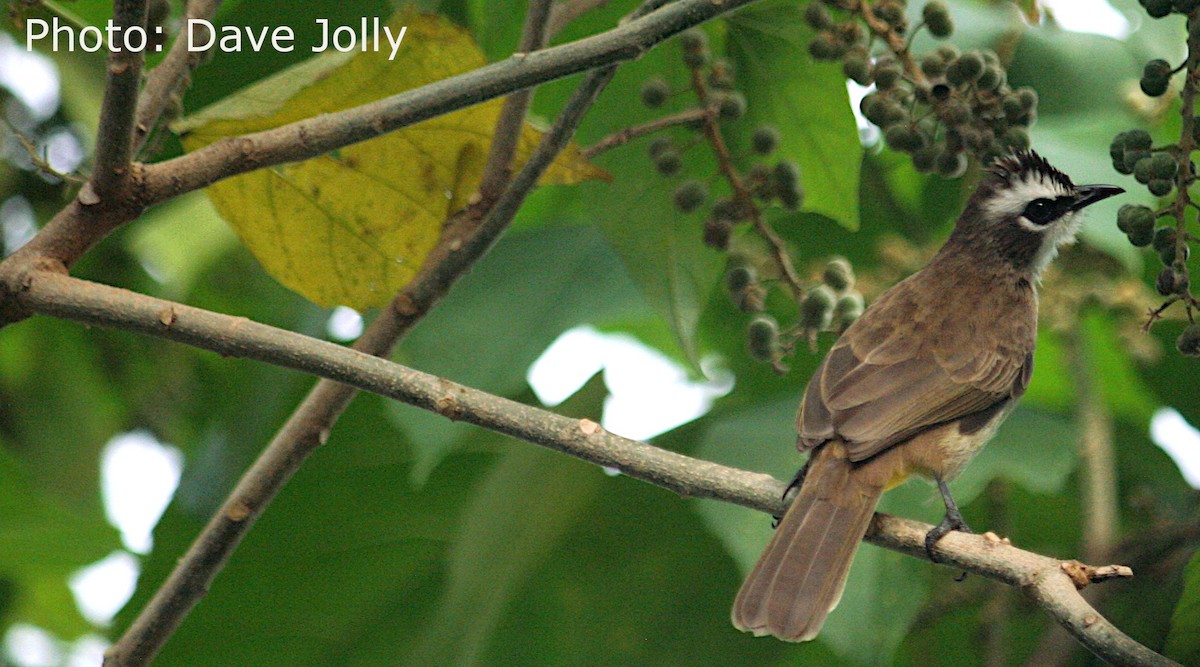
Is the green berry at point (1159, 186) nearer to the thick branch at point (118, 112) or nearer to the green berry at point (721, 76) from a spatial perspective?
the green berry at point (721, 76)

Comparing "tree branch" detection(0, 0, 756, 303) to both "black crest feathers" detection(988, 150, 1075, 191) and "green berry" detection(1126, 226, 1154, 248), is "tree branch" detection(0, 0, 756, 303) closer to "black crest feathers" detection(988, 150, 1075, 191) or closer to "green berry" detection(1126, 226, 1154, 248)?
"green berry" detection(1126, 226, 1154, 248)

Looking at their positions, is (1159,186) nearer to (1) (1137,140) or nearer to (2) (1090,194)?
(1) (1137,140)

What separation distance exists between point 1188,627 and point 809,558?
2.30 ft

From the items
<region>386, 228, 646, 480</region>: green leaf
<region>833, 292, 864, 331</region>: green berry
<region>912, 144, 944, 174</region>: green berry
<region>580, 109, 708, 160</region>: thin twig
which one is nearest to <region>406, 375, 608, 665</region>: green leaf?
<region>386, 228, 646, 480</region>: green leaf

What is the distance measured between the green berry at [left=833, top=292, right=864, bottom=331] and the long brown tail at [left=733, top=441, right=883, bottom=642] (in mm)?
320

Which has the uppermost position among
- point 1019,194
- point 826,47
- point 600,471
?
point 1019,194

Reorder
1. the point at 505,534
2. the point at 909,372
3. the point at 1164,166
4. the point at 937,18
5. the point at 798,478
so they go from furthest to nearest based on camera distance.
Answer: the point at 909,372 < the point at 505,534 < the point at 798,478 < the point at 937,18 < the point at 1164,166

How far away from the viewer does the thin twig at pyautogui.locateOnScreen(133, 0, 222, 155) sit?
227 centimetres

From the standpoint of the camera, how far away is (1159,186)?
2215mm

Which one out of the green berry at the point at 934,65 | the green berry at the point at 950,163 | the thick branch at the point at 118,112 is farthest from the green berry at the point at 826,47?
the thick branch at the point at 118,112

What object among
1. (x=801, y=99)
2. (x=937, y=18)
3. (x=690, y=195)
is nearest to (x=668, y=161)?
(x=690, y=195)

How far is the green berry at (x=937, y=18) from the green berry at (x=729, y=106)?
16.7 inches

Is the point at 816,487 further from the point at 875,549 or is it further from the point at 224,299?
the point at 224,299

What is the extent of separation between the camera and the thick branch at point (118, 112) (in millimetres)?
1777
